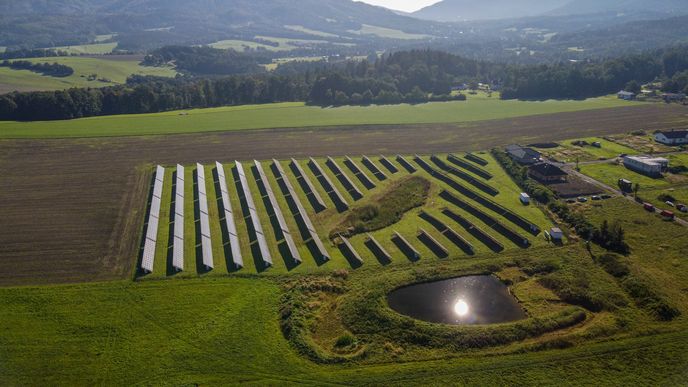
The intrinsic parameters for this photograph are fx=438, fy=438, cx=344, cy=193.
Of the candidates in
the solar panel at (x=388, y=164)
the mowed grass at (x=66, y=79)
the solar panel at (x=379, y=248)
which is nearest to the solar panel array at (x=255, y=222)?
the solar panel at (x=379, y=248)

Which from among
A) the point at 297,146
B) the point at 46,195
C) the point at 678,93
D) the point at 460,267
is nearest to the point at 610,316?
the point at 460,267

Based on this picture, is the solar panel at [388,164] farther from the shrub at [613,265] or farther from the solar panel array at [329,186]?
the shrub at [613,265]

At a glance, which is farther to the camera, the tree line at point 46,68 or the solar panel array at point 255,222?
the tree line at point 46,68

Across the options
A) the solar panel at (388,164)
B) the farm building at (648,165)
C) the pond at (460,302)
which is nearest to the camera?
the pond at (460,302)

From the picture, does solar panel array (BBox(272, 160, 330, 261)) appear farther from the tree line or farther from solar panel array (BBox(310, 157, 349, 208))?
the tree line

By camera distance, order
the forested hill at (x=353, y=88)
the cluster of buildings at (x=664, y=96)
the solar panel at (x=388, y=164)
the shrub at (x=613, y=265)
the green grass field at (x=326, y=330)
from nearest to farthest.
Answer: the green grass field at (x=326, y=330) → the shrub at (x=613, y=265) → the solar panel at (x=388, y=164) → the forested hill at (x=353, y=88) → the cluster of buildings at (x=664, y=96)

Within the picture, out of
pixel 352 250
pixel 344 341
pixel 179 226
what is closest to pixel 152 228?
pixel 179 226

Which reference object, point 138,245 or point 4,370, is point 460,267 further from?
point 4,370

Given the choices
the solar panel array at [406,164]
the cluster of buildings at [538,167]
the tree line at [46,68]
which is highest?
the tree line at [46,68]

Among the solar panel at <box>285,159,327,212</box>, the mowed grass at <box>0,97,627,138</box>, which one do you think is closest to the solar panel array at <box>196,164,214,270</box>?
the solar panel at <box>285,159,327,212</box>
